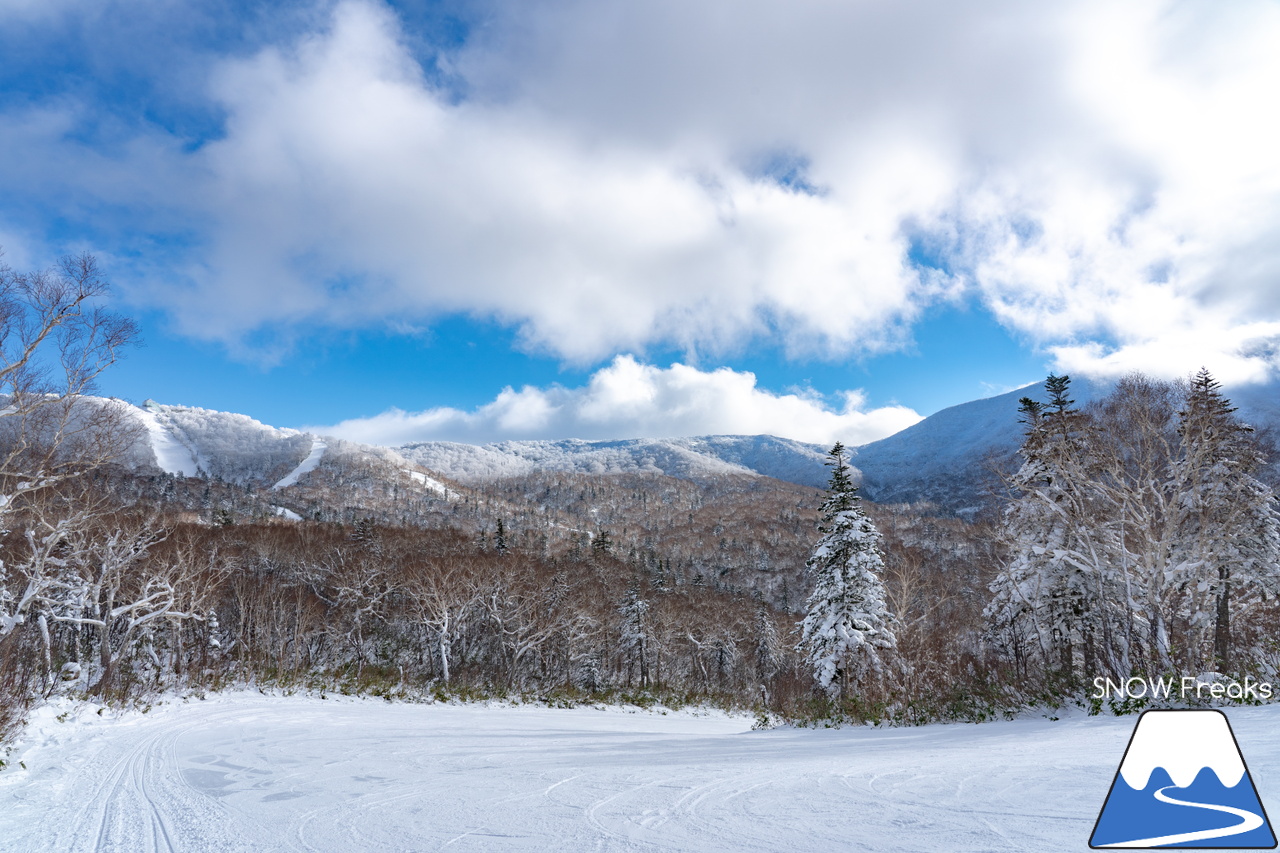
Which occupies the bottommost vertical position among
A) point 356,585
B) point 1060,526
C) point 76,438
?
point 356,585

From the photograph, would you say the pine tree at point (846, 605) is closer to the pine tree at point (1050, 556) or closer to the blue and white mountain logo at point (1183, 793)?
the pine tree at point (1050, 556)

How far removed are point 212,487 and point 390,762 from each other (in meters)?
195

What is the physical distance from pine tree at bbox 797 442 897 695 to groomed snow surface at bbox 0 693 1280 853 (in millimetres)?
13454

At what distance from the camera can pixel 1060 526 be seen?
16969 mm

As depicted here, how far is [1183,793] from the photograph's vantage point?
252cm

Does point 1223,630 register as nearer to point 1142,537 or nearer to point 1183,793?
point 1142,537

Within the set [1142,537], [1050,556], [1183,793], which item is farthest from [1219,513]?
[1183,793]

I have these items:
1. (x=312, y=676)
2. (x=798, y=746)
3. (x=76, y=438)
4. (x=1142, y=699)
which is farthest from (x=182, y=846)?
(x=312, y=676)

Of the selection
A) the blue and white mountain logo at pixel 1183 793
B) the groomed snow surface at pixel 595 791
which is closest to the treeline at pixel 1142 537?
the groomed snow surface at pixel 595 791

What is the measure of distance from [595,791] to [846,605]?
777 inches

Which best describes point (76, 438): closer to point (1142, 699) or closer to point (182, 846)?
point (182, 846)

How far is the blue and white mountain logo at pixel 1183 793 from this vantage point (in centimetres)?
238

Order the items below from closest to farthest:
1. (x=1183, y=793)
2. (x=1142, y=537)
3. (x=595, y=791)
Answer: (x=1183, y=793), (x=595, y=791), (x=1142, y=537)

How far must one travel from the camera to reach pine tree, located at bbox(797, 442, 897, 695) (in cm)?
2167
